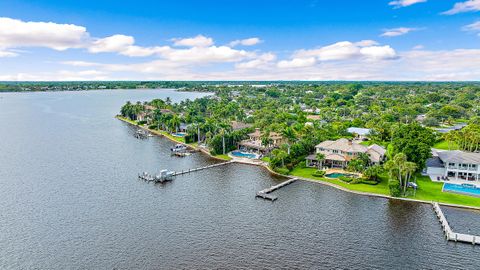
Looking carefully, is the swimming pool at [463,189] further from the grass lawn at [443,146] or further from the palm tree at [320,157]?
the grass lawn at [443,146]

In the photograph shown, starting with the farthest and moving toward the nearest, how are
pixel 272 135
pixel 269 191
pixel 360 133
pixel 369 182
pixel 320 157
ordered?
pixel 360 133, pixel 272 135, pixel 320 157, pixel 369 182, pixel 269 191

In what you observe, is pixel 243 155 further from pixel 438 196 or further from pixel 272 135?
pixel 438 196

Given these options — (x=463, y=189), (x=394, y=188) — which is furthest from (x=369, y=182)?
(x=463, y=189)

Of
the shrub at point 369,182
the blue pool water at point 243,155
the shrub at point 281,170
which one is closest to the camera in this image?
the shrub at point 369,182

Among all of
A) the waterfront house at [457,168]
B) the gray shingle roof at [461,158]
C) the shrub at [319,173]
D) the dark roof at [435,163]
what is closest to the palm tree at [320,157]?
the shrub at [319,173]

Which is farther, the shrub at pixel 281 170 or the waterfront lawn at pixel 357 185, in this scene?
the shrub at pixel 281 170

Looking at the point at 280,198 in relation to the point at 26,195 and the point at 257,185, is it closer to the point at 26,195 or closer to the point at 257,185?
the point at 257,185
